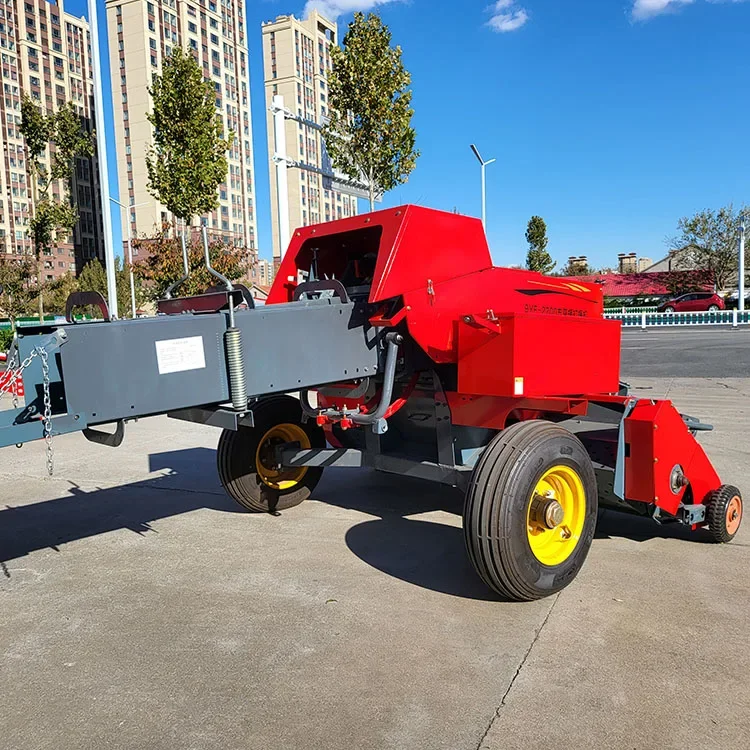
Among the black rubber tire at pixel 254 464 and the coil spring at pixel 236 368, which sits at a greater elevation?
the coil spring at pixel 236 368

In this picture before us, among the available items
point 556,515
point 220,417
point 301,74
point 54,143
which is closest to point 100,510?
point 220,417

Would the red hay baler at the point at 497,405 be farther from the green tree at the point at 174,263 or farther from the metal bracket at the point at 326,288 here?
the green tree at the point at 174,263

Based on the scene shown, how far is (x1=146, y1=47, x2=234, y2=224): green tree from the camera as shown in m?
14.8

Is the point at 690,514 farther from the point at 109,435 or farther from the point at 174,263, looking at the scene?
the point at 174,263

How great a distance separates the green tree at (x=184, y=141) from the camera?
48.6ft

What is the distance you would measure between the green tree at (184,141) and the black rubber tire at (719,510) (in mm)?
12583

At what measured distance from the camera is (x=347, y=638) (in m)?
3.30

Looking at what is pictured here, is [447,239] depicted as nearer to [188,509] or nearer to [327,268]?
[327,268]

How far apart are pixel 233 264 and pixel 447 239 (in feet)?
55.1

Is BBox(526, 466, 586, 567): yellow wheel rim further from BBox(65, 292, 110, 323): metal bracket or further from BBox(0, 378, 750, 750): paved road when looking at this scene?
BBox(65, 292, 110, 323): metal bracket

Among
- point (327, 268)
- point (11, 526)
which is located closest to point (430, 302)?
point (327, 268)

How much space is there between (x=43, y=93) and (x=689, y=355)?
9957 centimetres

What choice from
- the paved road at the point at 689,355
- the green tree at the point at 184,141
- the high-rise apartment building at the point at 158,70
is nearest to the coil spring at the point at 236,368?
the paved road at the point at 689,355

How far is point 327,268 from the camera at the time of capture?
4.96 m
